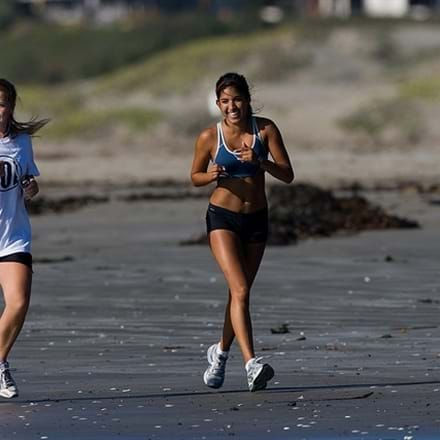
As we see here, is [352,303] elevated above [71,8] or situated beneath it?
elevated above

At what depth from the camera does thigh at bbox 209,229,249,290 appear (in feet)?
31.4

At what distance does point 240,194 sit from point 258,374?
1004mm

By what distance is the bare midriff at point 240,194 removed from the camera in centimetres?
966

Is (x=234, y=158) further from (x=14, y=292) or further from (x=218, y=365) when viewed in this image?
(x=14, y=292)

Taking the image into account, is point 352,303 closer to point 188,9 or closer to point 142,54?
point 142,54

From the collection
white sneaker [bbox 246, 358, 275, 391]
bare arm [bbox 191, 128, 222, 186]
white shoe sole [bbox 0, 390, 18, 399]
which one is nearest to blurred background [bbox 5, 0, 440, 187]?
bare arm [bbox 191, 128, 222, 186]

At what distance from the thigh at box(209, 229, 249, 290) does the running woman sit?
1003mm

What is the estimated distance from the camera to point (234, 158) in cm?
962

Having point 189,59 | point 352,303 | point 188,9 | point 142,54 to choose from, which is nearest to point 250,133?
point 352,303

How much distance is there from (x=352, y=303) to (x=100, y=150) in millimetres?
30782

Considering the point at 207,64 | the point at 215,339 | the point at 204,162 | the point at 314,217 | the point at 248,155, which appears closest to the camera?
the point at 248,155

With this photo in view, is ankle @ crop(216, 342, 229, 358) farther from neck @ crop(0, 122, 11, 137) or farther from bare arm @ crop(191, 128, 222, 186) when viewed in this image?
neck @ crop(0, 122, 11, 137)

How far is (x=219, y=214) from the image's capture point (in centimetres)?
970

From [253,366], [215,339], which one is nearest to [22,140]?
[253,366]
